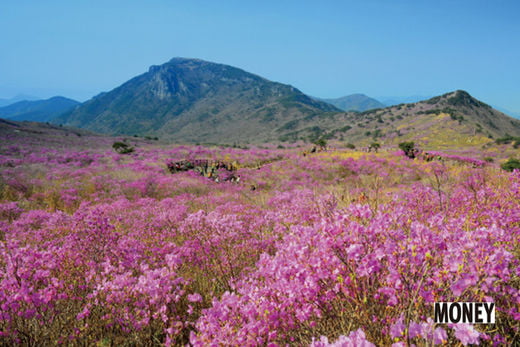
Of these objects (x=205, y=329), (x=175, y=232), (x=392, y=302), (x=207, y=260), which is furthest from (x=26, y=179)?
(x=392, y=302)

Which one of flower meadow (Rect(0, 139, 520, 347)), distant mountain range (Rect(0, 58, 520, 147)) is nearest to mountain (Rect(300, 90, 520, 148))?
distant mountain range (Rect(0, 58, 520, 147))

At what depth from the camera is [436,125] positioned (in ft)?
197

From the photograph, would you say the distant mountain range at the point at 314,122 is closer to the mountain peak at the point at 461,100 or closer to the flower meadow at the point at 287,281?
the mountain peak at the point at 461,100

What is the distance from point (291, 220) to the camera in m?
5.54

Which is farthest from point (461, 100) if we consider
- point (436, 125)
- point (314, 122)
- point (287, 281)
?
point (287, 281)

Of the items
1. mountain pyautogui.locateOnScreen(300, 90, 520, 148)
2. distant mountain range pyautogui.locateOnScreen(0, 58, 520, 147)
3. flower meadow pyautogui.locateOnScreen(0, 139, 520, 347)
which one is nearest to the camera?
flower meadow pyautogui.locateOnScreen(0, 139, 520, 347)

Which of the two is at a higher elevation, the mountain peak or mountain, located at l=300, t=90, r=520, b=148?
the mountain peak

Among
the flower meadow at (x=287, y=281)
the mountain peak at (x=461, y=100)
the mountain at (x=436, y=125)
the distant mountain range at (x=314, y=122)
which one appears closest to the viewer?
the flower meadow at (x=287, y=281)

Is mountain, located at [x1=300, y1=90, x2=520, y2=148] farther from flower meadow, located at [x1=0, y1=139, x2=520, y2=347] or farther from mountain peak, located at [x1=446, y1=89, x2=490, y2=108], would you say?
flower meadow, located at [x1=0, y1=139, x2=520, y2=347]

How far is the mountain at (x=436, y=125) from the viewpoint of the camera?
5191cm

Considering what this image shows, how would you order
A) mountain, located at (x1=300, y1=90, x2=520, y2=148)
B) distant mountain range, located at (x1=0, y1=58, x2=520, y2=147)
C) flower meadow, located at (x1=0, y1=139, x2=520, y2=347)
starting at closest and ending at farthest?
flower meadow, located at (x1=0, y1=139, x2=520, y2=347), mountain, located at (x1=300, y1=90, x2=520, y2=148), distant mountain range, located at (x1=0, y1=58, x2=520, y2=147)

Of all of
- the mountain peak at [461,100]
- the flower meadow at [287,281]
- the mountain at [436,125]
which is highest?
the mountain peak at [461,100]

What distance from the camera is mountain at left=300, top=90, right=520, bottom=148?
170ft

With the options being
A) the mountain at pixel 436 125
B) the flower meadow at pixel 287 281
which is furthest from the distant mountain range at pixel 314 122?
the flower meadow at pixel 287 281
